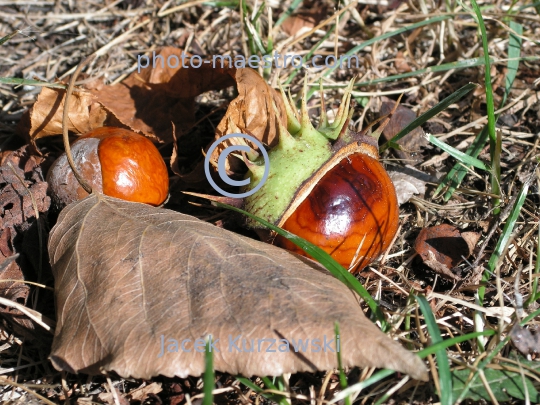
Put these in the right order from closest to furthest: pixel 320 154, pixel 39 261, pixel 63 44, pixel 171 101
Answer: pixel 320 154 → pixel 39 261 → pixel 171 101 → pixel 63 44

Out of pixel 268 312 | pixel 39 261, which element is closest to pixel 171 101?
pixel 39 261

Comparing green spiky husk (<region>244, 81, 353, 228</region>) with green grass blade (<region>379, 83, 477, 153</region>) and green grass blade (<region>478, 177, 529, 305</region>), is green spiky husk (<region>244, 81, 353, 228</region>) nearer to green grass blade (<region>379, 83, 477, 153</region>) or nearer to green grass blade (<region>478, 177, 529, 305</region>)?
Result: green grass blade (<region>379, 83, 477, 153</region>)

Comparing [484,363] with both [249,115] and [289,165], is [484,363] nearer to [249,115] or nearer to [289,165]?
[289,165]

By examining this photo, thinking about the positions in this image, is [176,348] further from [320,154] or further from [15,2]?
→ [15,2]

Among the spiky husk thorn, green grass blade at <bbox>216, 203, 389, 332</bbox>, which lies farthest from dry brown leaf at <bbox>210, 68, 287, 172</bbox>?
green grass blade at <bbox>216, 203, 389, 332</bbox>

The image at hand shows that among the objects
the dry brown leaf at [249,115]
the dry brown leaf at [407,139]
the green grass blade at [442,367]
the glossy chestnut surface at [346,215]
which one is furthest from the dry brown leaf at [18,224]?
the dry brown leaf at [407,139]

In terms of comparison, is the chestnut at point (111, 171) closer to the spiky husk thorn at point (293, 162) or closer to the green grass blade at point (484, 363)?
the spiky husk thorn at point (293, 162)
